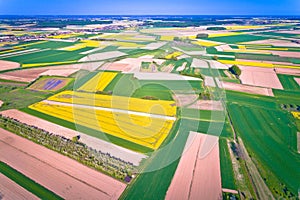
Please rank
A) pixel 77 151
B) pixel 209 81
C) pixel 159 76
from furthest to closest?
1. pixel 159 76
2. pixel 209 81
3. pixel 77 151

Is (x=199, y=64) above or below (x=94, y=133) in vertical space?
above

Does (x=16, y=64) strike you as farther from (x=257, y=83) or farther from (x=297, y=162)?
(x=297, y=162)

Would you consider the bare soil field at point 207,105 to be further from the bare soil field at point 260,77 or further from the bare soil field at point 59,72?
the bare soil field at point 59,72

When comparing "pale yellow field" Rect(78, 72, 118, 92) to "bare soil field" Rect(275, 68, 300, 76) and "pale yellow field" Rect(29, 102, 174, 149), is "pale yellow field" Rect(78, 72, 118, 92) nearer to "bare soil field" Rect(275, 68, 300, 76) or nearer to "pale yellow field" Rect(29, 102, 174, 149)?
"pale yellow field" Rect(29, 102, 174, 149)

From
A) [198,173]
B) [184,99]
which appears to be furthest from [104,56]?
[198,173]

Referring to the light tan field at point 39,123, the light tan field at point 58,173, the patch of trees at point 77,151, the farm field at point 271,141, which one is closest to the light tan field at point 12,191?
the light tan field at point 58,173

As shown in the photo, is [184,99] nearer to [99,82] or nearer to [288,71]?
[99,82]

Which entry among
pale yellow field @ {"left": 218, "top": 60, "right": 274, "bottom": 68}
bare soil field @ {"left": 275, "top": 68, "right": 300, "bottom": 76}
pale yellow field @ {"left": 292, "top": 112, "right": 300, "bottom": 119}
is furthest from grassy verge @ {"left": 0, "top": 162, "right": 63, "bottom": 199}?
pale yellow field @ {"left": 218, "top": 60, "right": 274, "bottom": 68}
